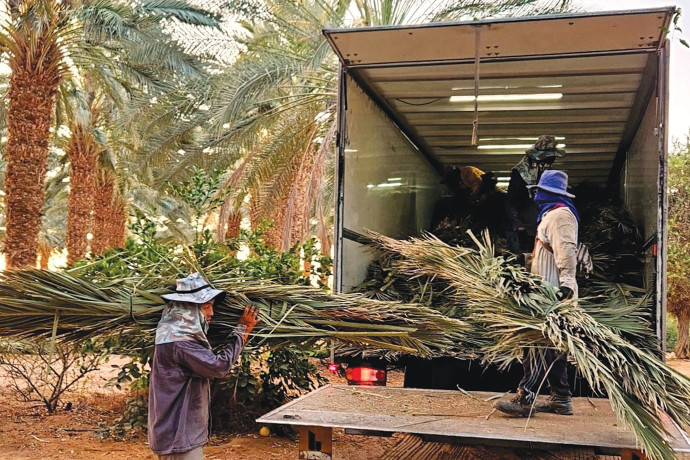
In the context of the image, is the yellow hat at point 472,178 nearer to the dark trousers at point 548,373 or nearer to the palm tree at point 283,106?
the palm tree at point 283,106

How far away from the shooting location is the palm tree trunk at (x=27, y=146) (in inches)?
411

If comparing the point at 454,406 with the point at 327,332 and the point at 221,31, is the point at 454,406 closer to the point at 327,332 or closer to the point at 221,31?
the point at 327,332

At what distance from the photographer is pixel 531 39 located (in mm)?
5266

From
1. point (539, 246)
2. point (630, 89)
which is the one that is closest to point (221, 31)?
point (630, 89)

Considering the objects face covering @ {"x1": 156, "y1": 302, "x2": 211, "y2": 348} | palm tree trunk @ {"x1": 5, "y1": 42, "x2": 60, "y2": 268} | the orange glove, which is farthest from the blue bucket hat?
palm tree trunk @ {"x1": 5, "y1": 42, "x2": 60, "y2": 268}

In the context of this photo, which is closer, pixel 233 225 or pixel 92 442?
pixel 92 442

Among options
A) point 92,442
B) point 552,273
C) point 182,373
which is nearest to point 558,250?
point 552,273

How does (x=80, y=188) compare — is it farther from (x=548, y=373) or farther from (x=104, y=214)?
(x=548, y=373)

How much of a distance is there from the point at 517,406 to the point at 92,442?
394 centimetres

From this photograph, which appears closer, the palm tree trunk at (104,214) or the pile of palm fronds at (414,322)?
the pile of palm fronds at (414,322)

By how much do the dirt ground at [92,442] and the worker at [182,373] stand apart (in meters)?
2.45

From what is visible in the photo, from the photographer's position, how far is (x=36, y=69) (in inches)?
417

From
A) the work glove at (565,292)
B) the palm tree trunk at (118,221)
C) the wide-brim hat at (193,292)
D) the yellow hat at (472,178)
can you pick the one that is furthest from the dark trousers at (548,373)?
the palm tree trunk at (118,221)

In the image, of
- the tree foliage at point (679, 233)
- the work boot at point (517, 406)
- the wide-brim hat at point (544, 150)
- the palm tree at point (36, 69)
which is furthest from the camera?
the tree foliage at point (679, 233)
